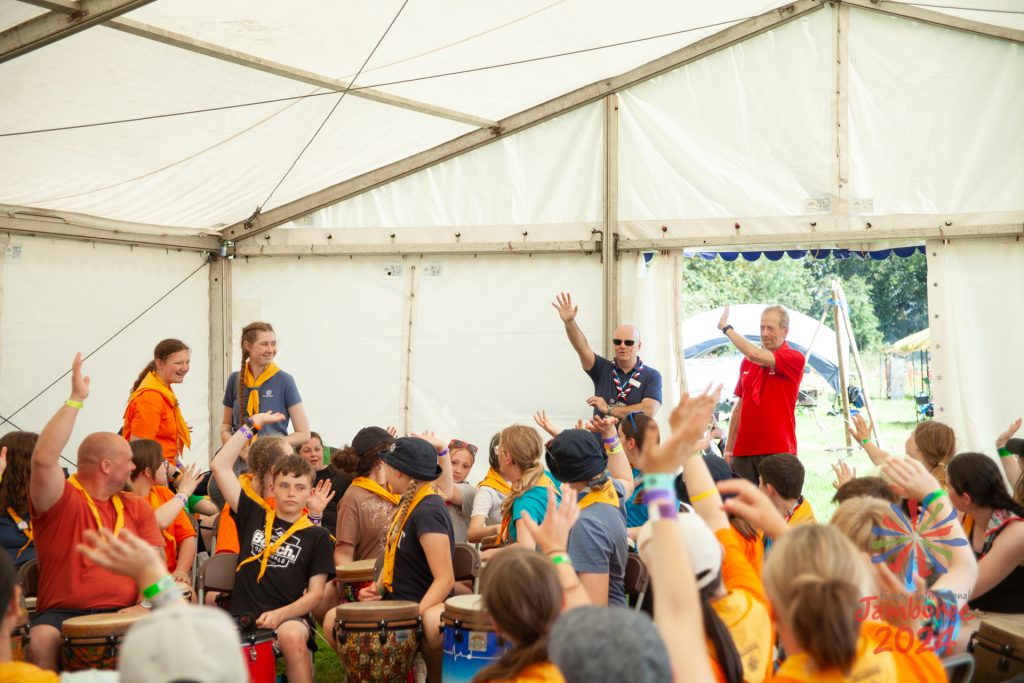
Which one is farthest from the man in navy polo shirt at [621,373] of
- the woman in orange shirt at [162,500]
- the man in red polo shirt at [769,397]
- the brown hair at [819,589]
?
the brown hair at [819,589]

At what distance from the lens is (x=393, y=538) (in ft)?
14.7

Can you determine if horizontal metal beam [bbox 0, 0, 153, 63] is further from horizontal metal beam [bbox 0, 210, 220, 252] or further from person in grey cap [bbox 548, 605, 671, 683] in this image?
person in grey cap [bbox 548, 605, 671, 683]

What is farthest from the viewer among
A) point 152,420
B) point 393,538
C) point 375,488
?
point 152,420

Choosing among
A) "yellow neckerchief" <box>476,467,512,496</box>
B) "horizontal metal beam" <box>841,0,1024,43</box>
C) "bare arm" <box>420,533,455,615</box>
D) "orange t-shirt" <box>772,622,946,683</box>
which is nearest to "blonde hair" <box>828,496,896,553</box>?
"orange t-shirt" <box>772,622,946,683</box>

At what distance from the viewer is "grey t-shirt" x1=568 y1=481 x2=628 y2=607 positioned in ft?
12.1

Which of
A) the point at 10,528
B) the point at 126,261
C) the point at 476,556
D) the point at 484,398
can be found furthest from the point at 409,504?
the point at 126,261

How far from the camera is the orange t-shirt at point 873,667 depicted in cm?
207

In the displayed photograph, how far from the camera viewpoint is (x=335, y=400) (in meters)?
9.47

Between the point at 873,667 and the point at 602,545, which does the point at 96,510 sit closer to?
the point at 602,545

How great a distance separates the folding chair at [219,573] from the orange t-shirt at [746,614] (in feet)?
9.34

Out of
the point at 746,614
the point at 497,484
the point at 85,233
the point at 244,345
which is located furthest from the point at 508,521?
the point at 85,233

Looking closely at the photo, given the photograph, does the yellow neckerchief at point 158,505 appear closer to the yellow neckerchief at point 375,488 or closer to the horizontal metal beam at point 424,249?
the yellow neckerchief at point 375,488

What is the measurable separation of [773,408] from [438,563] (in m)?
3.55

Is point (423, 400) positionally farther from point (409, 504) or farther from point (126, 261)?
point (409, 504)
